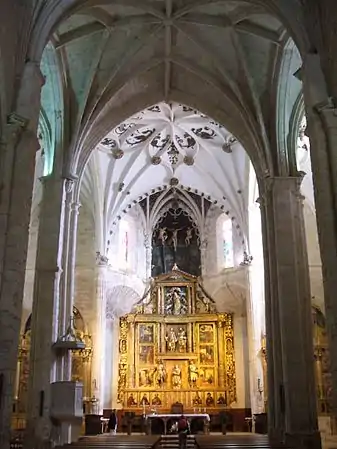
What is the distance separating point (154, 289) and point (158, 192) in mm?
5133

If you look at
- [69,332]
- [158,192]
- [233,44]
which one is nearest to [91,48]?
[233,44]

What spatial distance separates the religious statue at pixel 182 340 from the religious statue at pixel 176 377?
92 centimetres

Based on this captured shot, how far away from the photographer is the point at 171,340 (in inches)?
1094

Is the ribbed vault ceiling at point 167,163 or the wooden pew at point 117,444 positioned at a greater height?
the ribbed vault ceiling at point 167,163

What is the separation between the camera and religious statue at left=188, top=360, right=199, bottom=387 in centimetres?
2681

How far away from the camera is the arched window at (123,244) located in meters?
28.7

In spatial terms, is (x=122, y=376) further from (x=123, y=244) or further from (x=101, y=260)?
(x=123, y=244)

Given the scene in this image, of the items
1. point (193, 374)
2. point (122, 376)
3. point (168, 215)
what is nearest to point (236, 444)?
point (193, 374)

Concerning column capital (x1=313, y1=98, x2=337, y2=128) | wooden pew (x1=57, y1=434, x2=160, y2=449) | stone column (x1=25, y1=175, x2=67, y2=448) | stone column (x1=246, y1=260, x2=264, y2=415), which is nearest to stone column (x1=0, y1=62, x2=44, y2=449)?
wooden pew (x1=57, y1=434, x2=160, y2=449)

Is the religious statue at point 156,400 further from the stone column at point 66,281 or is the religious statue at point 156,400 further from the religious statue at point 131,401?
the stone column at point 66,281

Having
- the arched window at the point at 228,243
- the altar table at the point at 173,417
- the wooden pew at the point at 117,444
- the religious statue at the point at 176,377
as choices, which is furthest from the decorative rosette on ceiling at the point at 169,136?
Answer: the wooden pew at the point at 117,444

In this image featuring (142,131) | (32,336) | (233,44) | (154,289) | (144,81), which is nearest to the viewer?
(32,336)

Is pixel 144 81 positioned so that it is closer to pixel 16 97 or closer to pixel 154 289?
→ pixel 16 97

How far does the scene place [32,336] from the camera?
1533 cm
